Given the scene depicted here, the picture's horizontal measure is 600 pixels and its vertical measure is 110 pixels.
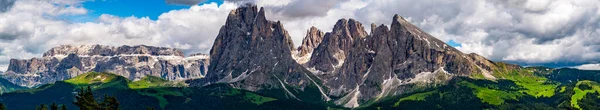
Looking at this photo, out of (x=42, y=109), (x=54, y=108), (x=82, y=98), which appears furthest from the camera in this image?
(x=42, y=109)

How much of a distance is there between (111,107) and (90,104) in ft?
18.0

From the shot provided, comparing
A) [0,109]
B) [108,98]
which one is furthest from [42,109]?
[108,98]

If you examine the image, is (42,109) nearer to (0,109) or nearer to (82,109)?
(0,109)

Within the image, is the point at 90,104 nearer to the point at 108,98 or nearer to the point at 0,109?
the point at 108,98

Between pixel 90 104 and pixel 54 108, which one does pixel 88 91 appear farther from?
pixel 54 108

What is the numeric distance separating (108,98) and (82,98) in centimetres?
632

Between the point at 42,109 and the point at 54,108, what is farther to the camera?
the point at 42,109

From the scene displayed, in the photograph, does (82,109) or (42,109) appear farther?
(42,109)

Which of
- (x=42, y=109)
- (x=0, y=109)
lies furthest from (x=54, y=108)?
(x=42, y=109)

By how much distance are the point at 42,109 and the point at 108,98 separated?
29.3 meters

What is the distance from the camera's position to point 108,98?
11994cm

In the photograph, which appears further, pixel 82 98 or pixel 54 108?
pixel 54 108

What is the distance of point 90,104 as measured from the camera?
115 metres

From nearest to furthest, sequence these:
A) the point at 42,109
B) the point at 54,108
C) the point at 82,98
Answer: the point at 82,98
the point at 54,108
the point at 42,109
